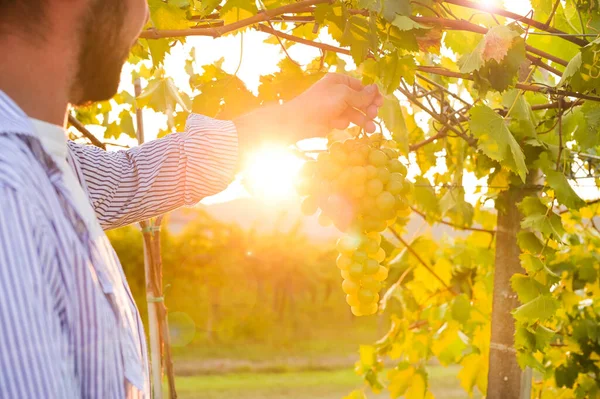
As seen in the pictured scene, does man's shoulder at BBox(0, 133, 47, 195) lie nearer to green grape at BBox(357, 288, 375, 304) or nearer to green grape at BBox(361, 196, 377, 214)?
green grape at BBox(361, 196, 377, 214)

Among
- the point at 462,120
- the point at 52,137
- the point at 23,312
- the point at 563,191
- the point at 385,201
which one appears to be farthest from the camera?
the point at 462,120

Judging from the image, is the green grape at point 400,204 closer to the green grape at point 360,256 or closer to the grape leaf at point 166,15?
the green grape at point 360,256

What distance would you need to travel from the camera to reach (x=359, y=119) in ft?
4.50

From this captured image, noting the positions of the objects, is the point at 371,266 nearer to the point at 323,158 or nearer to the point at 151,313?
the point at 323,158

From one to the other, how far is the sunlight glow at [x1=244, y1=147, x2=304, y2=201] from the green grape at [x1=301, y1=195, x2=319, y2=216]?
0.08 meters

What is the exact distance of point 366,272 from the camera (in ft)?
4.42

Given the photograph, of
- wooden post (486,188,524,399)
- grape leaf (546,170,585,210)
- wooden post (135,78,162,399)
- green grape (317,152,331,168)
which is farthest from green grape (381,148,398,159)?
wooden post (486,188,524,399)

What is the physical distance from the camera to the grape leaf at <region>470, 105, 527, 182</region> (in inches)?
71.1

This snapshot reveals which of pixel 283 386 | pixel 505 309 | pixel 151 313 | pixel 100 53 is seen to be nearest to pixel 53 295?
pixel 100 53

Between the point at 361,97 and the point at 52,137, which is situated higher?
the point at 361,97

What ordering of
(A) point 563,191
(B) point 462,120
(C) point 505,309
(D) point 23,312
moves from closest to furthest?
(D) point 23,312
(A) point 563,191
(B) point 462,120
(C) point 505,309

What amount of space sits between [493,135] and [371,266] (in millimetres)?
658

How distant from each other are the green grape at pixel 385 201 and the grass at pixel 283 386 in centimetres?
733

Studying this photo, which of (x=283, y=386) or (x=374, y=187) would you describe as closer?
(x=374, y=187)
